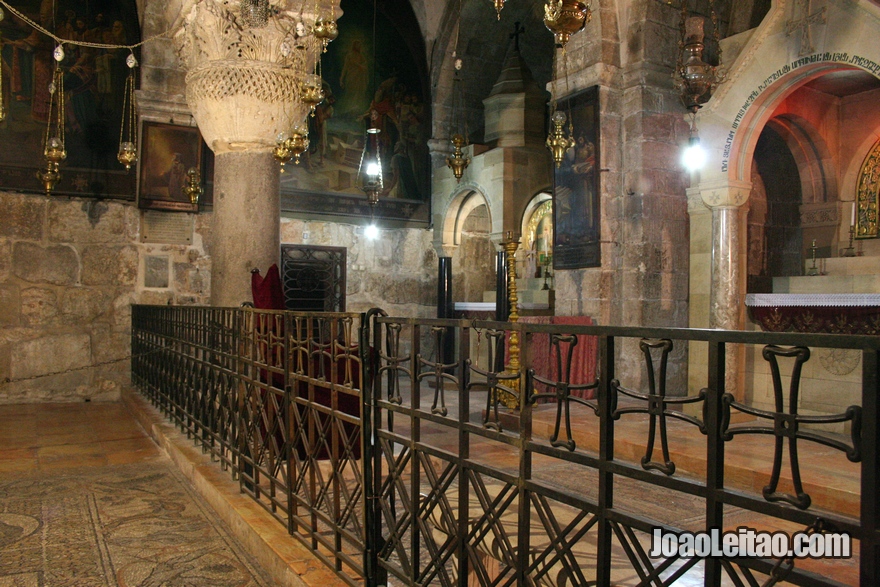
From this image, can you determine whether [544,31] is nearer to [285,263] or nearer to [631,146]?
[631,146]

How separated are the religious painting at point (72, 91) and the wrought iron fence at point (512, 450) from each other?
2.80 meters

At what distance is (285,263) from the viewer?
31.1ft

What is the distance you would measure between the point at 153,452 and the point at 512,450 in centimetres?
273

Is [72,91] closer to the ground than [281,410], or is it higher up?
higher up

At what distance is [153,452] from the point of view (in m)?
5.05

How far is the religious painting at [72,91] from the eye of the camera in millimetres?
7789

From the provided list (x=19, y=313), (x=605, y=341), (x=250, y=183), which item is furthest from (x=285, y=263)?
(x=605, y=341)

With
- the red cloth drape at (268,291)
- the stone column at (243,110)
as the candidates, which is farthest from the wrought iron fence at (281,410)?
the stone column at (243,110)

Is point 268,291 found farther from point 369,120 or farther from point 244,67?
point 369,120

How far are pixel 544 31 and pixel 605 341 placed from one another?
1079cm

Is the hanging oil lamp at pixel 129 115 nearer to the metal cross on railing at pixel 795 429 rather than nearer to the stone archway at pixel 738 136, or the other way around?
the stone archway at pixel 738 136

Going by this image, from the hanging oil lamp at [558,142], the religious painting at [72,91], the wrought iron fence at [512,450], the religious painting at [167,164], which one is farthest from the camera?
the religious painting at [167,164]

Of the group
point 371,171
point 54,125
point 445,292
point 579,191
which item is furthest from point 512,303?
point 54,125

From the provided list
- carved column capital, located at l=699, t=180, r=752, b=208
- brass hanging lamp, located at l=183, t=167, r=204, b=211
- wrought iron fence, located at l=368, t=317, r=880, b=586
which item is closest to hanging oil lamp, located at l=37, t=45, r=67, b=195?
brass hanging lamp, located at l=183, t=167, r=204, b=211
